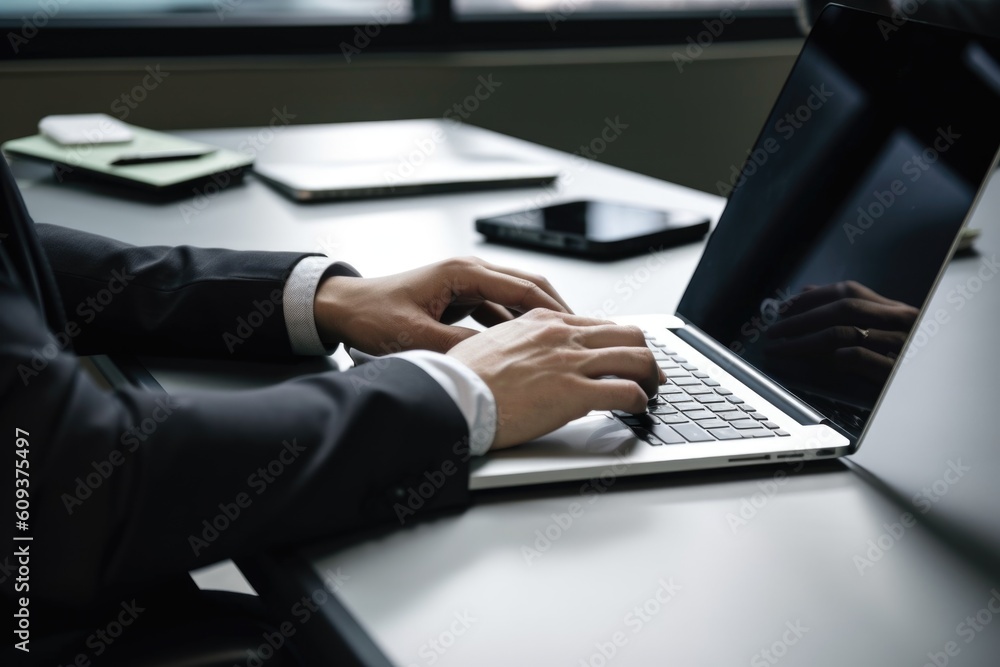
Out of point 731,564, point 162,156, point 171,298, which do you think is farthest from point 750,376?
point 162,156

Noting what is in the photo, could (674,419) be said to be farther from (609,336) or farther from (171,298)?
(171,298)

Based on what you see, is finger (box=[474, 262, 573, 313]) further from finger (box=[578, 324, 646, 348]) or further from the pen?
the pen

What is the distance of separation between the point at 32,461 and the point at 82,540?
0.05 m

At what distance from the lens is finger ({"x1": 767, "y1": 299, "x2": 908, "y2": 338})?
2.29 feet

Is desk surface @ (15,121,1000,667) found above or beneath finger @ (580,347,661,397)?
beneath

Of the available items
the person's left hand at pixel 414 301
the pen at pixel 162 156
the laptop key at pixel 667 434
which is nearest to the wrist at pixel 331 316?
the person's left hand at pixel 414 301

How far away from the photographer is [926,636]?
1.59 feet

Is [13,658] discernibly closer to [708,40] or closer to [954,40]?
[954,40]

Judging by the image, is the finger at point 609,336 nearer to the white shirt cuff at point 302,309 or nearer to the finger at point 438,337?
the finger at point 438,337

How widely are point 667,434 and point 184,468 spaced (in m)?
0.33

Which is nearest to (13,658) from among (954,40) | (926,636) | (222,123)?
(926,636)

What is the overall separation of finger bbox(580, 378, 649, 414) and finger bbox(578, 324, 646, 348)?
0.06 meters

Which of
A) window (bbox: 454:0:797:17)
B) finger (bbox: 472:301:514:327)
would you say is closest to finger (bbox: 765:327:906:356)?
finger (bbox: 472:301:514:327)

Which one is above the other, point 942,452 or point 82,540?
point 942,452
